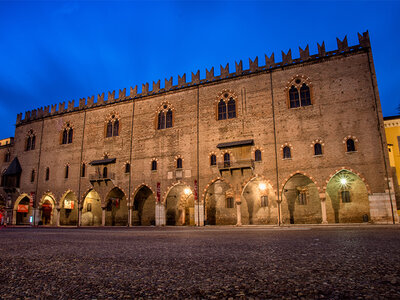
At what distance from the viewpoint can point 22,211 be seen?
3378 centimetres

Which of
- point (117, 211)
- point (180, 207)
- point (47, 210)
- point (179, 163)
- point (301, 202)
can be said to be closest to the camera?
point (301, 202)

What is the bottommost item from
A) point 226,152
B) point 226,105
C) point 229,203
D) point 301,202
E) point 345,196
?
point 301,202

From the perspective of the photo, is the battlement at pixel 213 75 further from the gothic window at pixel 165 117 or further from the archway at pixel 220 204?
the archway at pixel 220 204

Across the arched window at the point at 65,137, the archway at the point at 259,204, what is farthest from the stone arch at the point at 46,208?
the archway at the point at 259,204

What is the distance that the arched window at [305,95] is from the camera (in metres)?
22.5

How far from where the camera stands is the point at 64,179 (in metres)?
30.9

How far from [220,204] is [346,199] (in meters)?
10.5

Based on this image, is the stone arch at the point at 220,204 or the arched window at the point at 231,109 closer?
the arched window at the point at 231,109

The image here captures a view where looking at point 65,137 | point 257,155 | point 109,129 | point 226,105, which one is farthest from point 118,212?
point 257,155

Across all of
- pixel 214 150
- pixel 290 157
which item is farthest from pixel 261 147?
pixel 214 150

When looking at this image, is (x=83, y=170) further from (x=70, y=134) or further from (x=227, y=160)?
(x=227, y=160)

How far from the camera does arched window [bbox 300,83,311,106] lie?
22.5 meters

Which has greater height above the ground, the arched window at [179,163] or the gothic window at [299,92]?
the gothic window at [299,92]

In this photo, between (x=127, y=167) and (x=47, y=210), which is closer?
(x=127, y=167)
